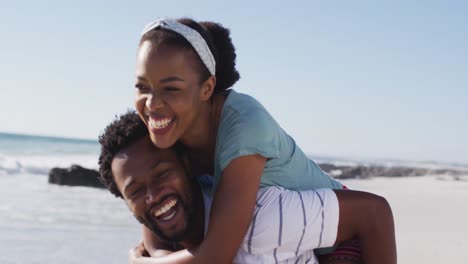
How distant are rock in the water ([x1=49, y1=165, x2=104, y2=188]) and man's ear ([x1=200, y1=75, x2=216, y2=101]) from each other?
8634 mm

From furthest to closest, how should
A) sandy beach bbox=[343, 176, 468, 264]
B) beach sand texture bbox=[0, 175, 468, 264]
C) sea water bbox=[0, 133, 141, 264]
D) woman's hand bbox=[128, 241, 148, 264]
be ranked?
1. sandy beach bbox=[343, 176, 468, 264]
2. beach sand texture bbox=[0, 175, 468, 264]
3. sea water bbox=[0, 133, 141, 264]
4. woman's hand bbox=[128, 241, 148, 264]

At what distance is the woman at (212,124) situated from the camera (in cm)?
281

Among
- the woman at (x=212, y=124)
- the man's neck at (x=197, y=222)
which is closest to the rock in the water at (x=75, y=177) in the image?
the man's neck at (x=197, y=222)

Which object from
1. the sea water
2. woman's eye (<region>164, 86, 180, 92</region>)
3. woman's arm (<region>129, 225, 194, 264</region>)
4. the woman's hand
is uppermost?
woman's eye (<region>164, 86, 180, 92</region>)

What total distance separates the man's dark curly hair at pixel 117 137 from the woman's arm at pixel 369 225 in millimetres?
972

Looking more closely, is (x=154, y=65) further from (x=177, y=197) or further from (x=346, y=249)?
(x=346, y=249)

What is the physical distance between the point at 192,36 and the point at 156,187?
68 cm

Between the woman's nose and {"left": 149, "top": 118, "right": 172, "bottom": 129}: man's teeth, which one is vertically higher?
the woman's nose

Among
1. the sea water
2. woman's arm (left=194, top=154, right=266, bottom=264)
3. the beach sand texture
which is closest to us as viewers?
woman's arm (left=194, top=154, right=266, bottom=264)

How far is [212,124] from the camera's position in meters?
3.12

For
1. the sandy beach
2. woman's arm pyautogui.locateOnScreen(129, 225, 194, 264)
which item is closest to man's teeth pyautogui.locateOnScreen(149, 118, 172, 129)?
woman's arm pyautogui.locateOnScreen(129, 225, 194, 264)

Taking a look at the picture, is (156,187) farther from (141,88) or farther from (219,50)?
(219,50)

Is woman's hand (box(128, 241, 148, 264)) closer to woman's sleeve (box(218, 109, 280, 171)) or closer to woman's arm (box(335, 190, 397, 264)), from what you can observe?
woman's sleeve (box(218, 109, 280, 171))

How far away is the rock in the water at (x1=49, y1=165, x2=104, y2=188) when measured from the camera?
11463 mm
